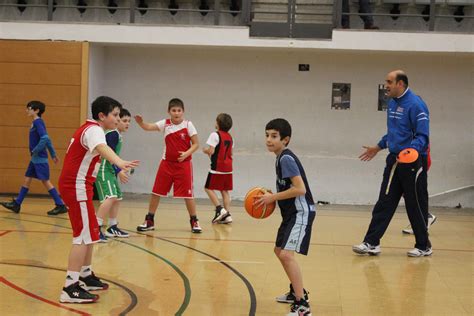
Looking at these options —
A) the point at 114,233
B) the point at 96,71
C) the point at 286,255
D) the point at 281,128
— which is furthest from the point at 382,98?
the point at 286,255

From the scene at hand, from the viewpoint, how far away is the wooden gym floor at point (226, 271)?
5.89 metres

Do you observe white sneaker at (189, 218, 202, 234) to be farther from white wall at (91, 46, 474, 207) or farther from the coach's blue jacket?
white wall at (91, 46, 474, 207)

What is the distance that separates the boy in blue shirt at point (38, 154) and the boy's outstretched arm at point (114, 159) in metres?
4.59

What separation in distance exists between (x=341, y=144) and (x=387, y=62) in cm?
160

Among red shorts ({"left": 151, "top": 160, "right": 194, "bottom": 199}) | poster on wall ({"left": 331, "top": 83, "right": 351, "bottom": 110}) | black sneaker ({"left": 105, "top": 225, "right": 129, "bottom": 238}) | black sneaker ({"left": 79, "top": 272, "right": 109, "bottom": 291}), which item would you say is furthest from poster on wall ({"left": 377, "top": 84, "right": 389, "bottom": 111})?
black sneaker ({"left": 79, "top": 272, "right": 109, "bottom": 291})

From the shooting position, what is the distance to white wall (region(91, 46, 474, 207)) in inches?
512

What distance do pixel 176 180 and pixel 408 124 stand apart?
2.92 metres

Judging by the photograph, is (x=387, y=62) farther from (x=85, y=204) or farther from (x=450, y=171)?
(x=85, y=204)

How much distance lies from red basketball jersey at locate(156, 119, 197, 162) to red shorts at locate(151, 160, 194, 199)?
0.09 meters

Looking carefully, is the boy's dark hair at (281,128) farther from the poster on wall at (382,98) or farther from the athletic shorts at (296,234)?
the poster on wall at (382,98)

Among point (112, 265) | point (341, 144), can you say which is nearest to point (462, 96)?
point (341, 144)

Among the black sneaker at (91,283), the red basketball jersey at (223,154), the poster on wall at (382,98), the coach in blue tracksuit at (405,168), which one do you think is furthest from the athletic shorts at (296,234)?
the poster on wall at (382,98)

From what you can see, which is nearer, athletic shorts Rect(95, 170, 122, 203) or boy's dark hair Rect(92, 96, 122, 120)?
boy's dark hair Rect(92, 96, 122, 120)

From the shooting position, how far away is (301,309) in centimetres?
555
